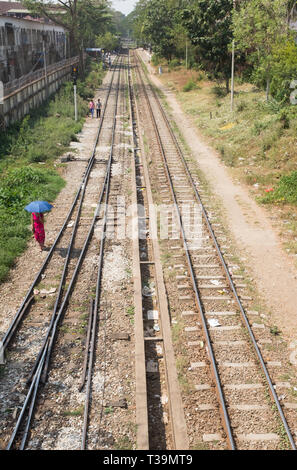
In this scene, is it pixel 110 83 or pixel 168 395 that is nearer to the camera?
pixel 168 395

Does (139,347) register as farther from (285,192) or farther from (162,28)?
(162,28)

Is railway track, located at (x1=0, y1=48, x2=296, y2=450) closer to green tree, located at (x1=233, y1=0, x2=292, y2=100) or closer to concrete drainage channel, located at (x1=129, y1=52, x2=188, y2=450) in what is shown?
concrete drainage channel, located at (x1=129, y1=52, x2=188, y2=450)

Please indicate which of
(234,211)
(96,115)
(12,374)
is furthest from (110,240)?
(96,115)

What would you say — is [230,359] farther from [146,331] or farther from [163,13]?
[163,13]

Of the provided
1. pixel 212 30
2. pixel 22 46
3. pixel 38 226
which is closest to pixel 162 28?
pixel 212 30

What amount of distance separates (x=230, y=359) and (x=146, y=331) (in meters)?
1.99

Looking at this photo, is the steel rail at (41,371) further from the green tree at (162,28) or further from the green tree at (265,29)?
the green tree at (162,28)

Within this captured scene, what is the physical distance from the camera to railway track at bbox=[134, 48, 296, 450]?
7199 millimetres

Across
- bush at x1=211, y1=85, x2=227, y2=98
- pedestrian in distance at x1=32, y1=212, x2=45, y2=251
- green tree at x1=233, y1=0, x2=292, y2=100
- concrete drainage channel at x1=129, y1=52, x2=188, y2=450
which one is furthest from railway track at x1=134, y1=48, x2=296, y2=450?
bush at x1=211, y1=85, x2=227, y2=98

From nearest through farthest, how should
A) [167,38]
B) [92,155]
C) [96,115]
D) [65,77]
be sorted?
1. [92,155]
2. [96,115]
3. [65,77]
4. [167,38]

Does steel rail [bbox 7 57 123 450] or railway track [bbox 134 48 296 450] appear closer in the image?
steel rail [bbox 7 57 123 450]

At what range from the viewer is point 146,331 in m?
9.73

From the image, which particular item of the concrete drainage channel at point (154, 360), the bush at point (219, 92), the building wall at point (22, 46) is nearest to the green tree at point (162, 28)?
the building wall at point (22, 46)

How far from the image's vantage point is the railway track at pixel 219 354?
7199mm
